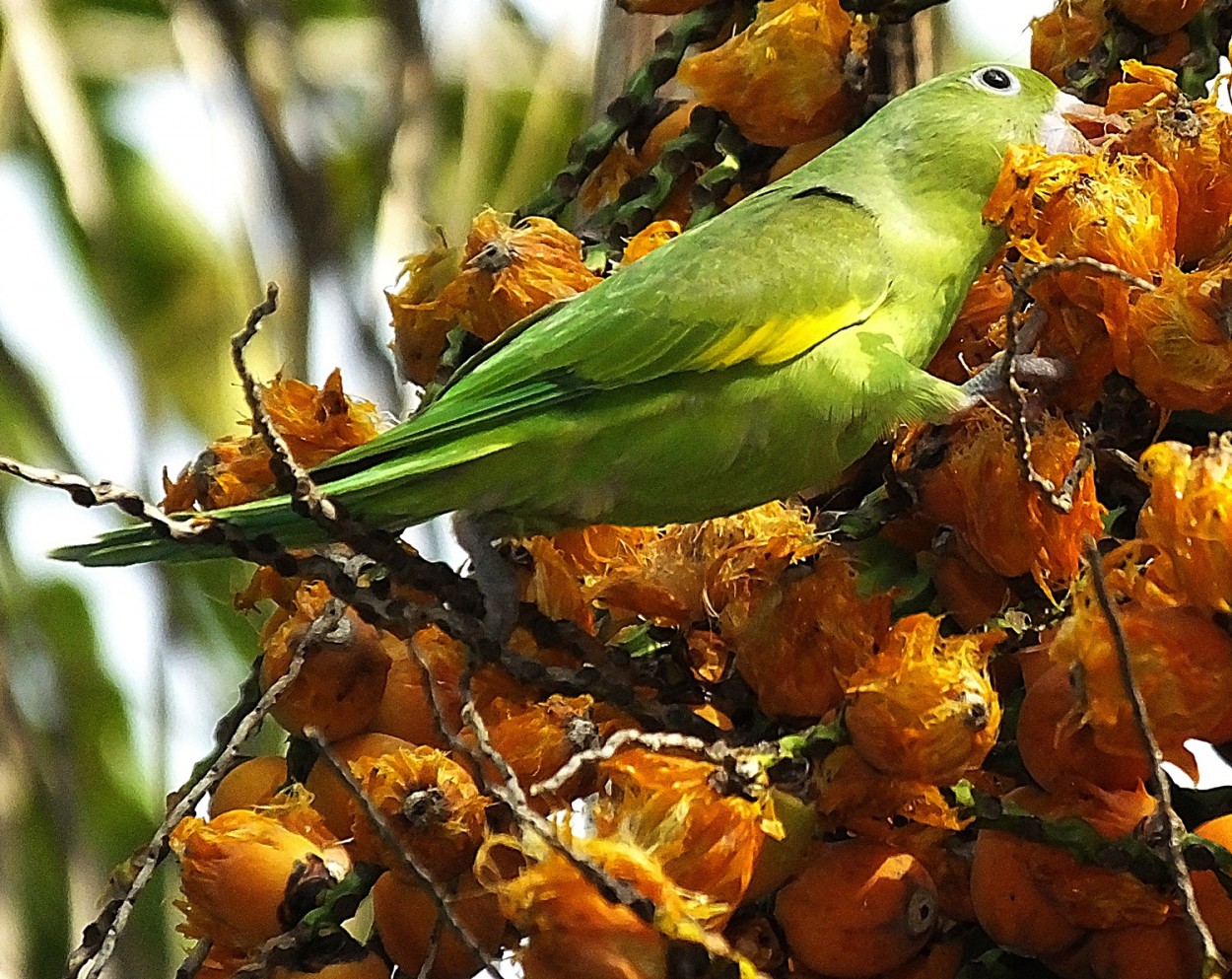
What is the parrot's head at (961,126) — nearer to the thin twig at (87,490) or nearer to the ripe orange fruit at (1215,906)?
the ripe orange fruit at (1215,906)

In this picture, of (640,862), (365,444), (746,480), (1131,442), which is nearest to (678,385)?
(746,480)

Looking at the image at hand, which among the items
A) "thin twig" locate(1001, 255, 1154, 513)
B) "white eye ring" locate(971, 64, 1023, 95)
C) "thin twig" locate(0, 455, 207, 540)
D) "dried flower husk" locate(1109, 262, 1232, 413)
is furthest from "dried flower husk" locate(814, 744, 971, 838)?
"white eye ring" locate(971, 64, 1023, 95)

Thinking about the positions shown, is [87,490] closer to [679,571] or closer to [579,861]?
[579,861]

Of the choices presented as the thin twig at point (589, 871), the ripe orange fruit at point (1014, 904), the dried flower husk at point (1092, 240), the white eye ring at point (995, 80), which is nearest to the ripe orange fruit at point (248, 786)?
the thin twig at point (589, 871)

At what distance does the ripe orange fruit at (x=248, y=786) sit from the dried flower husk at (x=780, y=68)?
73 cm

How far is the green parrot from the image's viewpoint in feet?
5.09

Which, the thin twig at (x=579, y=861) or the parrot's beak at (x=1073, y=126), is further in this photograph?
the parrot's beak at (x=1073, y=126)

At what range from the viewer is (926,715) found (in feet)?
3.22

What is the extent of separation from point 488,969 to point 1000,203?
73cm

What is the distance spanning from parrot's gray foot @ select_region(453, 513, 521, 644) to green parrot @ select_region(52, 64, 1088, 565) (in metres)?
0.02

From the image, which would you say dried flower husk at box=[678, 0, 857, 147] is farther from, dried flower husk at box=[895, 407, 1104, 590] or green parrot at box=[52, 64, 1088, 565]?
dried flower husk at box=[895, 407, 1104, 590]

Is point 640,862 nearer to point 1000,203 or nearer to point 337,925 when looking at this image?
point 337,925

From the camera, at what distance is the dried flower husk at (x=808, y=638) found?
1087 mm

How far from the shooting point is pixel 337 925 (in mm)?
1137
